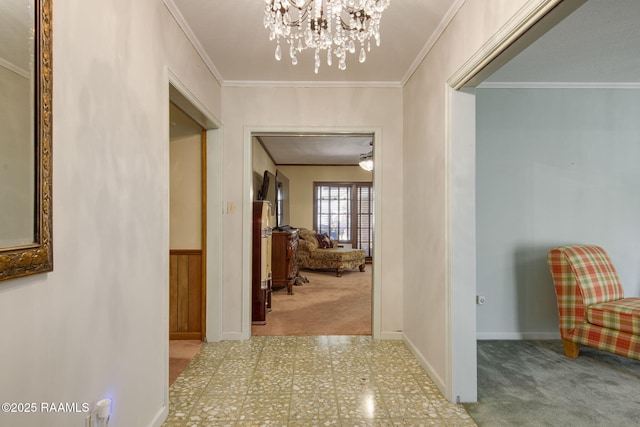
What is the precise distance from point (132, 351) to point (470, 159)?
Result: 7.13 feet

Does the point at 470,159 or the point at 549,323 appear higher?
the point at 470,159

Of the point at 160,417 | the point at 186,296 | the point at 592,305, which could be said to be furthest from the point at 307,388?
the point at 592,305

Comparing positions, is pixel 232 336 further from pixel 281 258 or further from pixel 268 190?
pixel 268 190

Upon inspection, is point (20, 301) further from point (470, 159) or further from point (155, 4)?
point (470, 159)

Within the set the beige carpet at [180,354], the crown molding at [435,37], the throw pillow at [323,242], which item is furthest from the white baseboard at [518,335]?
the throw pillow at [323,242]

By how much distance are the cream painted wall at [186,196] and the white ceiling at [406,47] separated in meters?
0.76

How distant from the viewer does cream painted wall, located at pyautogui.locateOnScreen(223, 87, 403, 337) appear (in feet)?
10.3

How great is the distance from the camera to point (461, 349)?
6.86ft

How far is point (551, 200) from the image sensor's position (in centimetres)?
322

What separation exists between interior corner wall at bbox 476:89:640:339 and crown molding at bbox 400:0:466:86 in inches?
35.9

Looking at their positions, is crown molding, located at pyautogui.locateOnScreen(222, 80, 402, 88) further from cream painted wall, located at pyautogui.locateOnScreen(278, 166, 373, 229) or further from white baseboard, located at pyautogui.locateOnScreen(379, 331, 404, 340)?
cream painted wall, located at pyautogui.locateOnScreen(278, 166, 373, 229)

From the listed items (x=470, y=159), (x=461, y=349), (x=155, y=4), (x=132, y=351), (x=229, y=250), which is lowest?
(x=461, y=349)

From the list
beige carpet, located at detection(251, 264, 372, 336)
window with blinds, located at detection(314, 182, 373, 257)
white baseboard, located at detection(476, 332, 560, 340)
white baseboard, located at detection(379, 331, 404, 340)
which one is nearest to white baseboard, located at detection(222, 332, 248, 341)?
beige carpet, located at detection(251, 264, 372, 336)

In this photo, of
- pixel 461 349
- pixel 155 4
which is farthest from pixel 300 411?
pixel 155 4
